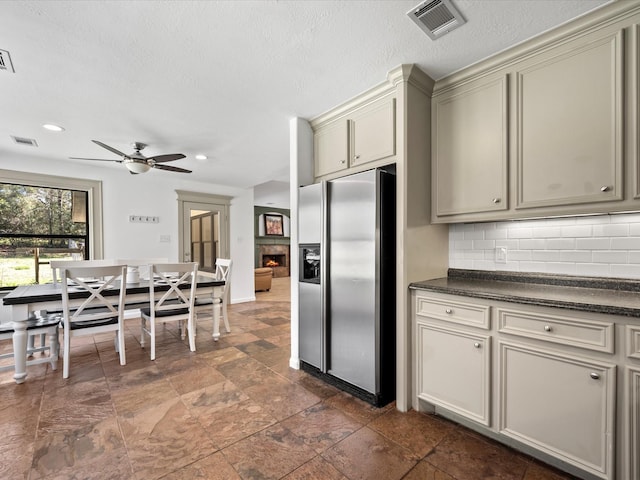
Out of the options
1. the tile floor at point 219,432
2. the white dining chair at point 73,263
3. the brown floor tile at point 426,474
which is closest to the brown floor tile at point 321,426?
the tile floor at point 219,432

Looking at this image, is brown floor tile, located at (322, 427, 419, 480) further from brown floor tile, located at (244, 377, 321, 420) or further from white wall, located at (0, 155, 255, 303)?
white wall, located at (0, 155, 255, 303)

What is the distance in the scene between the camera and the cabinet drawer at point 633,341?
50.1 inches

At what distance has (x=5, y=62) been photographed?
1.93 meters

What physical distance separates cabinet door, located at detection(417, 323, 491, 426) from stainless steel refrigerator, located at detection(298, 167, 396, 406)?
26 cm

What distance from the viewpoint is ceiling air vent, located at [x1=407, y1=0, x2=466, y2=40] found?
151 cm

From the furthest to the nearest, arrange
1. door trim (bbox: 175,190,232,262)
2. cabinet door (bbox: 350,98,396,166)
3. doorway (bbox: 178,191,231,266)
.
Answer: doorway (bbox: 178,191,231,266) < door trim (bbox: 175,190,232,262) < cabinet door (bbox: 350,98,396,166)

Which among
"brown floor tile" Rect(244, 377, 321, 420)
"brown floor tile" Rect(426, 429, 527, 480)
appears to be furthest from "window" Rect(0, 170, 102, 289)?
"brown floor tile" Rect(426, 429, 527, 480)

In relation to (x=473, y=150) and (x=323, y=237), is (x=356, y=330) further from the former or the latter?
(x=473, y=150)

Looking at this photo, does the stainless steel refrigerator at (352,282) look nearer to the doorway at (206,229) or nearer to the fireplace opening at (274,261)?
the doorway at (206,229)

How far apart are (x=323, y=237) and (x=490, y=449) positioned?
1715 millimetres

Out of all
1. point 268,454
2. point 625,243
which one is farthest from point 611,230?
point 268,454

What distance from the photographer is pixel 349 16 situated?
1.59 m

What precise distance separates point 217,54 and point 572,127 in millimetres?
2182

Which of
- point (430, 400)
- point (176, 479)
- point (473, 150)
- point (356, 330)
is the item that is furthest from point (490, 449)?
point (473, 150)
